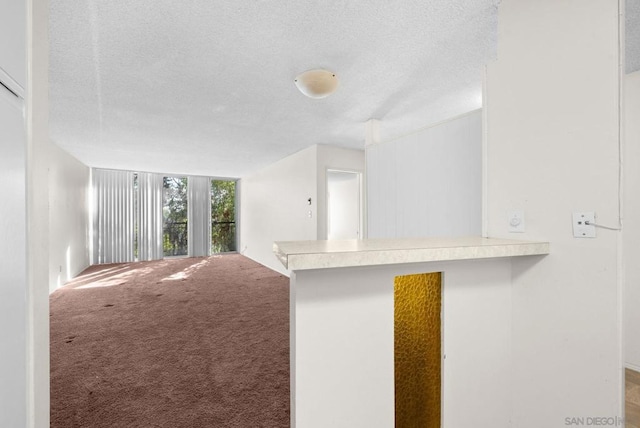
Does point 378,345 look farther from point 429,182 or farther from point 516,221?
point 429,182

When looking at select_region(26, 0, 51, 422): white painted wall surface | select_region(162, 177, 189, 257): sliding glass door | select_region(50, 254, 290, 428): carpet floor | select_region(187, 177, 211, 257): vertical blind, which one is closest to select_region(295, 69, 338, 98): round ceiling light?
select_region(26, 0, 51, 422): white painted wall surface

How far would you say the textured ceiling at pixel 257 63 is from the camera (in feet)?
5.44

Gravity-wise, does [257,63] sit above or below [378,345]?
above

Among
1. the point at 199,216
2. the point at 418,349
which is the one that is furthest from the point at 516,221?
the point at 199,216

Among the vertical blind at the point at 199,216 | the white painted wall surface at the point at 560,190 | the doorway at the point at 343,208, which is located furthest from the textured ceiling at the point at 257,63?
the doorway at the point at 343,208

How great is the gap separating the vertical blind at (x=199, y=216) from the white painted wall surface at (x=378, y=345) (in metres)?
7.97

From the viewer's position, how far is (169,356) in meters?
2.45

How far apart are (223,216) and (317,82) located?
7396 mm

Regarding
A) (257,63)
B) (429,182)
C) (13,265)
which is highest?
(257,63)

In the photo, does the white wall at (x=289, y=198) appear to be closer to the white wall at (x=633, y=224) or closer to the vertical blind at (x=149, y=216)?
the vertical blind at (x=149, y=216)

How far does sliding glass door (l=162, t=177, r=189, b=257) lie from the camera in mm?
7867

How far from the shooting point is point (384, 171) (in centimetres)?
300

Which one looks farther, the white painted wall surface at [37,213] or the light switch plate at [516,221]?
the light switch plate at [516,221]

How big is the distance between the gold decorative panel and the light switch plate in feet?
1.76
